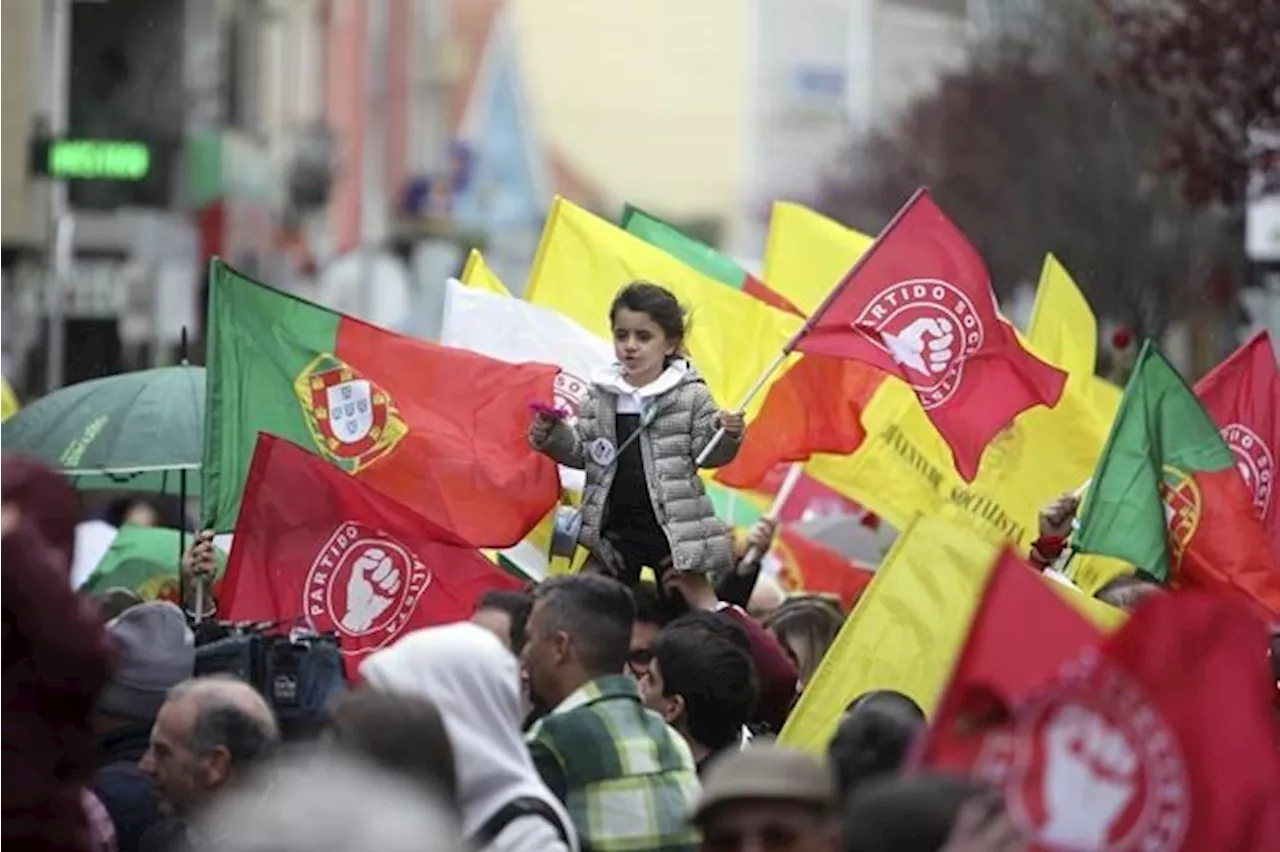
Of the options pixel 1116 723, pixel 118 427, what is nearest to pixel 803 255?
pixel 118 427

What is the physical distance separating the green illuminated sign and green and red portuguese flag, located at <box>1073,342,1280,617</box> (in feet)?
55.6

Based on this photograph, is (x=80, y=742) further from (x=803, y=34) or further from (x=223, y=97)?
(x=803, y=34)

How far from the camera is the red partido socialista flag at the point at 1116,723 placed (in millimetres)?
6297

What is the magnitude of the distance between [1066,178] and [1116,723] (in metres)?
36.9

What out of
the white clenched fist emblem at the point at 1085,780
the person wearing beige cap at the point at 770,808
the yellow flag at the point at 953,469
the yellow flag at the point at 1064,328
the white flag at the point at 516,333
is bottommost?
the yellow flag at the point at 953,469

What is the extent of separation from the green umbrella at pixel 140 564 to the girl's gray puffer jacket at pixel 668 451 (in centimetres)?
205

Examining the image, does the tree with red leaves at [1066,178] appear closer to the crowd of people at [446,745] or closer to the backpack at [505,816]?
the crowd of people at [446,745]

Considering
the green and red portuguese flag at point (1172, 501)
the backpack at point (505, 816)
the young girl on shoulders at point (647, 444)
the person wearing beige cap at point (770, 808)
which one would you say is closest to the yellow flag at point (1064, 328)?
the green and red portuguese flag at point (1172, 501)

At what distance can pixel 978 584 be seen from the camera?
34.7ft

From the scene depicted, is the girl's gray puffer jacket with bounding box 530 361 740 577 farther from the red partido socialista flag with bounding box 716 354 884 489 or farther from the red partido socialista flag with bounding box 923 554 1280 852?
the red partido socialista flag with bounding box 923 554 1280 852

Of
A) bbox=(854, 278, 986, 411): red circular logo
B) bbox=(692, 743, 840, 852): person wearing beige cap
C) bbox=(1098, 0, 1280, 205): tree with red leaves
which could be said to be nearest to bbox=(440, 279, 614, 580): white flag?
bbox=(854, 278, 986, 411): red circular logo

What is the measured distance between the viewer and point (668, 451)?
38.8 feet

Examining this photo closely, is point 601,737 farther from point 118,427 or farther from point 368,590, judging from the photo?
point 118,427

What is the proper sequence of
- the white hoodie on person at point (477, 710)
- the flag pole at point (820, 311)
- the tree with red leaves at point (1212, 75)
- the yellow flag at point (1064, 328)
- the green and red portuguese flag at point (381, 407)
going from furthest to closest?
the tree with red leaves at point (1212, 75), the yellow flag at point (1064, 328), the flag pole at point (820, 311), the green and red portuguese flag at point (381, 407), the white hoodie on person at point (477, 710)
